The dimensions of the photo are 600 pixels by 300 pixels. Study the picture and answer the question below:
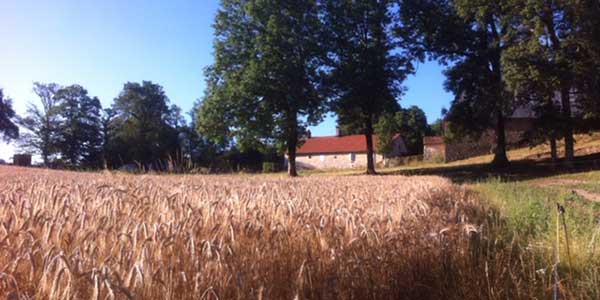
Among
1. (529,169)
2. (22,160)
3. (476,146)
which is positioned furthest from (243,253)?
(476,146)

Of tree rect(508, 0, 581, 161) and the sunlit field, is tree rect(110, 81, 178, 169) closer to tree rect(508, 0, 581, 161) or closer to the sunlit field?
tree rect(508, 0, 581, 161)

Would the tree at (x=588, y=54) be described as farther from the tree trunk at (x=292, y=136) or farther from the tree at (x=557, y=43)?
the tree trunk at (x=292, y=136)

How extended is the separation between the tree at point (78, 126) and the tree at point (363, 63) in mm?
40110

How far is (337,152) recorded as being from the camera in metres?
64.0

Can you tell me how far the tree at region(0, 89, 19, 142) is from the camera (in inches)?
2087

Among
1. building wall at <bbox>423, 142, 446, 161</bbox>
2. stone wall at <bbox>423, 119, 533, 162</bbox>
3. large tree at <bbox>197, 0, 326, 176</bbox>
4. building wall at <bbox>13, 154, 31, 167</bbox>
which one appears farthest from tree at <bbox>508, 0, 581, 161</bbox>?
building wall at <bbox>13, 154, 31, 167</bbox>

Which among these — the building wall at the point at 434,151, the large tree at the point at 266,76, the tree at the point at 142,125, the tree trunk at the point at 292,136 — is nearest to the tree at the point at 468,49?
the large tree at the point at 266,76

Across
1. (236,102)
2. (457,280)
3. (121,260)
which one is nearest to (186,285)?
(121,260)

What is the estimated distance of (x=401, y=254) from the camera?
9.86 feet

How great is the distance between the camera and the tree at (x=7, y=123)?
2087 inches

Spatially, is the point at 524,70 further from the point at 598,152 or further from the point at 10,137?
the point at 10,137

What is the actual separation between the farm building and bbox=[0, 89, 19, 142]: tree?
1590 inches

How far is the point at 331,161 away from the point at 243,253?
6207cm

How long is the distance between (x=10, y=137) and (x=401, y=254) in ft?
213
